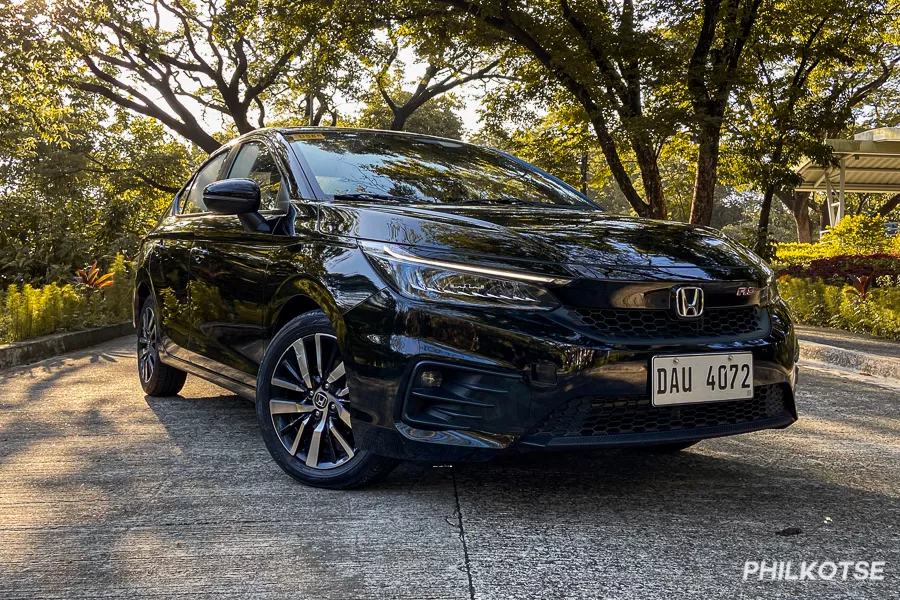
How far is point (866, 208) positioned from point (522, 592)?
4308cm

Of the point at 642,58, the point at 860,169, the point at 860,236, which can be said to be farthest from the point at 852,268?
the point at 860,169

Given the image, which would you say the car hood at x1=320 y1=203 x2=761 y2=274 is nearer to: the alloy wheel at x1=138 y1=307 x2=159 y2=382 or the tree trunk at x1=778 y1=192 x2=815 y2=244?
the alloy wheel at x1=138 y1=307 x2=159 y2=382

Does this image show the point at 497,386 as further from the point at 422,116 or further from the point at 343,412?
the point at 422,116

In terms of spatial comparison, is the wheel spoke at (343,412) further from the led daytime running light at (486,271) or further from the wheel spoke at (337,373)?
the led daytime running light at (486,271)

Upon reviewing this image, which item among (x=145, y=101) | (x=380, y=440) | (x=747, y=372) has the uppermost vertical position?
(x=145, y=101)

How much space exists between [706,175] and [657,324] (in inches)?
407

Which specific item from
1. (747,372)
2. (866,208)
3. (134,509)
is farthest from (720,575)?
(866,208)

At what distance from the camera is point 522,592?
2451mm

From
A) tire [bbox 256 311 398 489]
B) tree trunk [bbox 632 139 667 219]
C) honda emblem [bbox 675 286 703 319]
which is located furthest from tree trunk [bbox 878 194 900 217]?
tire [bbox 256 311 398 489]

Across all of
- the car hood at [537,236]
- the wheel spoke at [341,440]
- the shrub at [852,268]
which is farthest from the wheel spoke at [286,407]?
the shrub at [852,268]

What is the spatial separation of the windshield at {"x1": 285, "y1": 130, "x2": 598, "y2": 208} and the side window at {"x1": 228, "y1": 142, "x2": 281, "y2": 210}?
0.55 feet

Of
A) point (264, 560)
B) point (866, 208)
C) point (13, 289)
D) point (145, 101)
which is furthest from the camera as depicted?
point (866, 208)

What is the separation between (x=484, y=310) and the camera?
2.94m

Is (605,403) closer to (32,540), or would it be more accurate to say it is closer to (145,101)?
(32,540)
